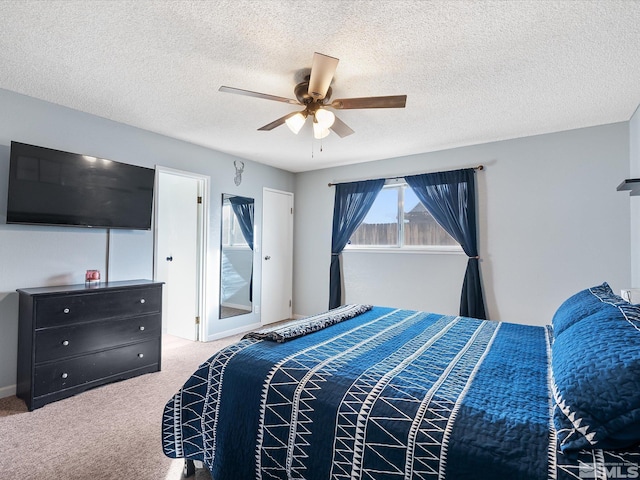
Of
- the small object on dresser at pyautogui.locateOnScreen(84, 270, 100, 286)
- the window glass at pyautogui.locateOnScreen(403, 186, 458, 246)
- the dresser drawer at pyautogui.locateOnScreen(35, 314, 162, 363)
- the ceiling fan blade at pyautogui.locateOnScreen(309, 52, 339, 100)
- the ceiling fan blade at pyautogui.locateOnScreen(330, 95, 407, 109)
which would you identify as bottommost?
the dresser drawer at pyautogui.locateOnScreen(35, 314, 162, 363)

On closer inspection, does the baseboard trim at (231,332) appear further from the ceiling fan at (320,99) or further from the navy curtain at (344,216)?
the ceiling fan at (320,99)

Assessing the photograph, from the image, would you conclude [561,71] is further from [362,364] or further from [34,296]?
[34,296]

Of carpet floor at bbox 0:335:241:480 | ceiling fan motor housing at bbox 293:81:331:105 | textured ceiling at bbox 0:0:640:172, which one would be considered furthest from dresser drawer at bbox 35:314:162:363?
ceiling fan motor housing at bbox 293:81:331:105

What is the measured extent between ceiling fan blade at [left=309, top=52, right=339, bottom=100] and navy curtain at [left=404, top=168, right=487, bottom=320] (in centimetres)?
233

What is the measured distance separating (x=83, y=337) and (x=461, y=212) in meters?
4.03

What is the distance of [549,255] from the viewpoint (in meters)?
3.45

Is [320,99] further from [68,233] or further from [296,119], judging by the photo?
[68,233]

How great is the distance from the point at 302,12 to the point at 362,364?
1830 mm

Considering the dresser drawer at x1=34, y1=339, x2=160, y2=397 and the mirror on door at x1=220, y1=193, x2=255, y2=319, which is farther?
the mirror on door at x1=220, y1=193, x2=255, y2=319

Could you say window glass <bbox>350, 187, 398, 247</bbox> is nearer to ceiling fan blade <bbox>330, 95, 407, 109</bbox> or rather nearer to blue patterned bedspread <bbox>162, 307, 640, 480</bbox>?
ceiling fan blade <bbox>330, 95, 407, 109</bbox>

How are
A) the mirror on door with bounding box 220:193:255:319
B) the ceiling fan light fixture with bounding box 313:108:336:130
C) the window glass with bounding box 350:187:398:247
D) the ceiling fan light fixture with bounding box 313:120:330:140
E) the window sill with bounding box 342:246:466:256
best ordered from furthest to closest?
1. the window glass with bounding box 350:187:398:247
2. the mirror on door with bounding box 220:193:255:319
3. the window sill with bounding box 342:246:466:256
4. the ceiling fan light fixture with bounding box 313:120:330:140
5. the ceiling fan light fixture with bounding box 313:108:336:130

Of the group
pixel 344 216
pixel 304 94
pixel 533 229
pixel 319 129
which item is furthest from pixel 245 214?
pixel 533 229

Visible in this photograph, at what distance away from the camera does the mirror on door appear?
4.43m

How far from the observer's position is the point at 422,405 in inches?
44.9
